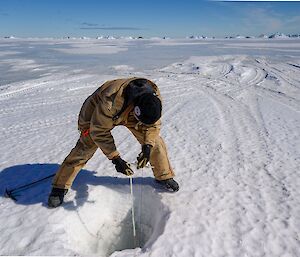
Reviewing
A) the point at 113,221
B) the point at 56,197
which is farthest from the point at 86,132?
the point at 113,221

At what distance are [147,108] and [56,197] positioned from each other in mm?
1610

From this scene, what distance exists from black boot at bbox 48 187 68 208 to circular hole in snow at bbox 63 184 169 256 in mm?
117

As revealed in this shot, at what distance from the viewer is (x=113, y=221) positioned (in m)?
3.79

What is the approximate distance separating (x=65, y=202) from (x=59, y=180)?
26cm

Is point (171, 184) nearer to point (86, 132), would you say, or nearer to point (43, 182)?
point (86, 132)

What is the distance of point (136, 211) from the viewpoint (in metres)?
3.89

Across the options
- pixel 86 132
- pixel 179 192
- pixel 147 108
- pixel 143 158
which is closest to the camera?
pixel 147 108

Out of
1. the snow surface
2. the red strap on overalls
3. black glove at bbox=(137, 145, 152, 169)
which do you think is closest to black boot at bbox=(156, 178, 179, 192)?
the snow surface

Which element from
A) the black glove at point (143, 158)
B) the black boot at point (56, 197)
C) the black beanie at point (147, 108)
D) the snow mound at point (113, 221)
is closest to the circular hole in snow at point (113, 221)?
the snow mound at point (113, 221)

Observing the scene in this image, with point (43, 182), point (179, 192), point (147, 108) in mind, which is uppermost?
point (147, 108)

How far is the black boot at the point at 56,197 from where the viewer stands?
3.67 meters

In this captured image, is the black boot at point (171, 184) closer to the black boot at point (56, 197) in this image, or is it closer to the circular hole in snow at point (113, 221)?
the circular hole in snow at point (113, 221)

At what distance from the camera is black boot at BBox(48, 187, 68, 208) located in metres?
3.67

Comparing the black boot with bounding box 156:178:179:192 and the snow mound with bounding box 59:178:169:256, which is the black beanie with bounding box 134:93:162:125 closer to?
the snow mound with bounding box 59:178:169:256
